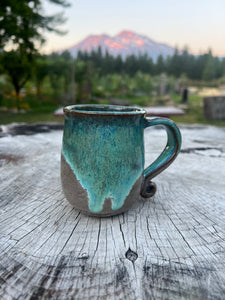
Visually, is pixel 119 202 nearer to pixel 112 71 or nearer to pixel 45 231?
pixel 45 231

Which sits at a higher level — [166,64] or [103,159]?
[166,64]

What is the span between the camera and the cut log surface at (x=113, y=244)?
511 mm

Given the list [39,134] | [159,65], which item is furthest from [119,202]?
[159,65]

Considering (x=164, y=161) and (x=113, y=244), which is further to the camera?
(x=164, y=161)

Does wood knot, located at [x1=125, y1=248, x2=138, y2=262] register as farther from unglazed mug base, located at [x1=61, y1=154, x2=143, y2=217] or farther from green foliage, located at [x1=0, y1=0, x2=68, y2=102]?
green foliage, located at [x1=0, y1=0, x2=68, y2=102]

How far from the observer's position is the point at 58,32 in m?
7.60

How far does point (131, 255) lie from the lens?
1.96 ft

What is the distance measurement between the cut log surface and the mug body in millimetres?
62

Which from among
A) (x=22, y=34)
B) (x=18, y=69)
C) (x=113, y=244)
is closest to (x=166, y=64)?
(x=18, y=69)

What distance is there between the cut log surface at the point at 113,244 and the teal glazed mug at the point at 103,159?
0.06 meters

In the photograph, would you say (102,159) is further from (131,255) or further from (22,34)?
(22,34)

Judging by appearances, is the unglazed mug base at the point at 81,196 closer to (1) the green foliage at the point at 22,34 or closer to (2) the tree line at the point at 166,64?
(1) the green foliage at the point at 22,34

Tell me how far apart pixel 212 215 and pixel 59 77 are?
9.07 m

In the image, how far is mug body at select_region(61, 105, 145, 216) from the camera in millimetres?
706
